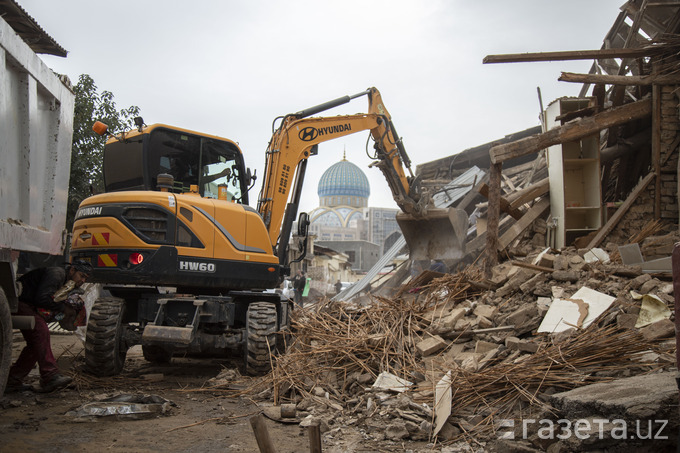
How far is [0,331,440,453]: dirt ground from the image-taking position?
13.4ft

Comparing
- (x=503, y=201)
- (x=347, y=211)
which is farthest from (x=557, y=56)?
(x=347, y=211)

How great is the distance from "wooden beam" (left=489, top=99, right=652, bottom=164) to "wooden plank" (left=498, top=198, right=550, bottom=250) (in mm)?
1634

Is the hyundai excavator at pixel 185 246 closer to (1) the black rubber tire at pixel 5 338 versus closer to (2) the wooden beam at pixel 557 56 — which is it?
(1) the black rubber tire at pixel 5 338

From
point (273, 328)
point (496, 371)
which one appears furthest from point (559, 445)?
point (273, 328)

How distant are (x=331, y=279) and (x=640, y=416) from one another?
37.6 meters

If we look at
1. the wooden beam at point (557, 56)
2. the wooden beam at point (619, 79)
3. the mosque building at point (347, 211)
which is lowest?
the wooden beam at point (619, 79)

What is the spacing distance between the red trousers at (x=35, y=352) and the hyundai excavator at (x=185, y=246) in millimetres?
570

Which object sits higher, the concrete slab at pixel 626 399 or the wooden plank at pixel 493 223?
the wooden plank at pixel 493 223

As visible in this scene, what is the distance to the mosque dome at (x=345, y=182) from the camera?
7556 cm

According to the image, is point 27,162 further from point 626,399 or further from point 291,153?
point 626,399

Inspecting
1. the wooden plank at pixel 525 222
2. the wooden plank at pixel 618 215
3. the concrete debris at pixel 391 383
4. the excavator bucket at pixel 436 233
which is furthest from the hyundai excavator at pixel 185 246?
the wooden plank at pixel 618 215

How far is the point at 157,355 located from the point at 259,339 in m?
2.26

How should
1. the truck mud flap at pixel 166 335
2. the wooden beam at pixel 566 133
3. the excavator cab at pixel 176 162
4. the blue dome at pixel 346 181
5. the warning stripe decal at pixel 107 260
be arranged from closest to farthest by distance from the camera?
the truck mud flap at pixel 166 335
the warning stripe decal at pixel 107 260
the excavator cab at pixel 176 162
the wooden beam at pixel 566 133
the blue dome at pixel 346 181

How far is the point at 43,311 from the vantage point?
18.0 feet
